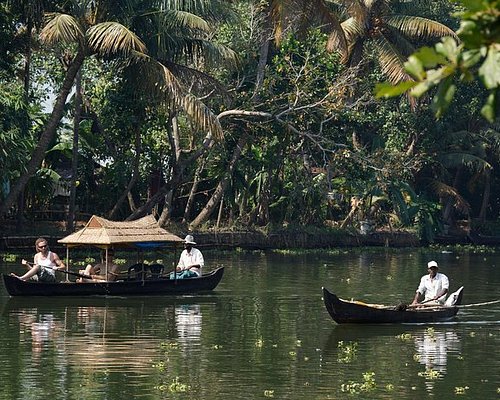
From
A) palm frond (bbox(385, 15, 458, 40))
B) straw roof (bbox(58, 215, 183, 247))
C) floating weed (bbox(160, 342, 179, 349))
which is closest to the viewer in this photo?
floating weed (bbox(160, 342, 179, 349))

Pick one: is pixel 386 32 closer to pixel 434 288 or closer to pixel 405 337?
pixel 434 288

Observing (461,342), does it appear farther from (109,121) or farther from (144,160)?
(144,160)

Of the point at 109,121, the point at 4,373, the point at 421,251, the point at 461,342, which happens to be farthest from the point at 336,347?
the point at 421,251

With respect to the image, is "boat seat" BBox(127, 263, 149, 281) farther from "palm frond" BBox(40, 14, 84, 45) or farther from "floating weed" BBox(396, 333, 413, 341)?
"floating weed" BBox(396, 333, 413, 341)

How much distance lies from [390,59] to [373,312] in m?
23.1

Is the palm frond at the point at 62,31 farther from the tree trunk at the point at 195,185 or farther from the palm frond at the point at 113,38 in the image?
the tree trunk at the point at 195,185

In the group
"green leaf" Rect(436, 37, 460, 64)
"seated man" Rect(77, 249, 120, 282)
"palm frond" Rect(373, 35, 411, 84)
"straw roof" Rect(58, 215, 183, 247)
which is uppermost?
"palm frond" Rect(373, 35, 411, 84)

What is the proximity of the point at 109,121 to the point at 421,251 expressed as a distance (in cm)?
1434

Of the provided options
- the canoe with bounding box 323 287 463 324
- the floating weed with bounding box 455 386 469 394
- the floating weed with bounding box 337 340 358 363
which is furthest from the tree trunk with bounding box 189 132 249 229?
the floating weed with bounding box 455 386 469 394

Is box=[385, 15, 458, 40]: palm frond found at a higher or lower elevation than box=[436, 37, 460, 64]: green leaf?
higher

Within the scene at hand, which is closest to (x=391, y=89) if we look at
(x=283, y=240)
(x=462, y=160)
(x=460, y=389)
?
(x=460, y=389)

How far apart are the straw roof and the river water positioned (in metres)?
1.19

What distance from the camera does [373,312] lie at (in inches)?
763

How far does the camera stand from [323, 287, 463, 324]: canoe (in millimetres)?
19234
